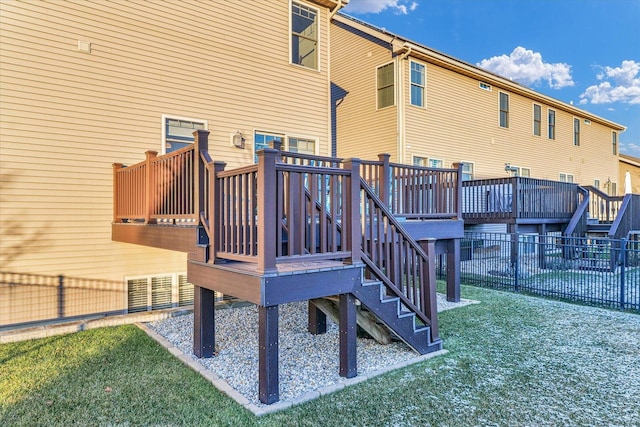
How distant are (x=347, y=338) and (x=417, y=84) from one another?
33.1ft

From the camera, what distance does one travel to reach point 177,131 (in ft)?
23.8

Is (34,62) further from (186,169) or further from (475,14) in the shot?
(475,14)

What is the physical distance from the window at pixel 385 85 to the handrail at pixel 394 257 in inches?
315

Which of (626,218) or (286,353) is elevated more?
(626,218)

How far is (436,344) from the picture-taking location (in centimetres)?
482

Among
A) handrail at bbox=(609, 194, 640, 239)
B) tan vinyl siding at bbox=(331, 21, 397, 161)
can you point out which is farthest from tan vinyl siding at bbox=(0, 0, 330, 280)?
handrail at bbox=(609, 194, 640, 239)

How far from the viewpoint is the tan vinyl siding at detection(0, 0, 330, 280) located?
19.2ft

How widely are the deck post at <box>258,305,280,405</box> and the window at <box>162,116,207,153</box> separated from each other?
185 inches

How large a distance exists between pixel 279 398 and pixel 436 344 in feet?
7.12

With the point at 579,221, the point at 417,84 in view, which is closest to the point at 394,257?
the point at 417,84

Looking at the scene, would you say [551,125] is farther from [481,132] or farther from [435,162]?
[435,162]

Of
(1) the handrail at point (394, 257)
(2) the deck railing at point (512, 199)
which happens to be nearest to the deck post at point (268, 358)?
(1) the handrail at point (394, 257)

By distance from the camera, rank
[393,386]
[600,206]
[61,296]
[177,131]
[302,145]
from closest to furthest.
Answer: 1. [393,386]
2. [61,296]
3. [177,131]
4. [302,145]
5. [600,206]

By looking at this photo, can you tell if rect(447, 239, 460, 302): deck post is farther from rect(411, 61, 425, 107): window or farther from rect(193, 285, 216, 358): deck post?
rect(411, 61, 425, 107): window
